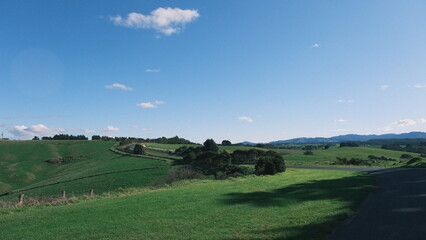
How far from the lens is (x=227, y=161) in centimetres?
5566

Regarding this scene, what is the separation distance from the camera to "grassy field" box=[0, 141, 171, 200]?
40.1 metres

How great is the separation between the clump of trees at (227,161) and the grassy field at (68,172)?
6.71 m

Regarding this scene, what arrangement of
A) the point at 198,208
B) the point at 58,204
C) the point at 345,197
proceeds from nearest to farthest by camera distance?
the point at 198,208
the point at 345,197
the point at 58,204

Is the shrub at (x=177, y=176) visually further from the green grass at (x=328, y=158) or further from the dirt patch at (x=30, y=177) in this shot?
the dirt patch at (x=30, y=177)

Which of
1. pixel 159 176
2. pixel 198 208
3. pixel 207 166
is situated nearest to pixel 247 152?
pixel 207 166

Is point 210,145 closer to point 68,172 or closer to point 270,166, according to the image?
point 68,172

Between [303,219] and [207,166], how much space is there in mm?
43084

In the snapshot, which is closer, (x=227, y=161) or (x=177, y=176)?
(x=177, y=176)

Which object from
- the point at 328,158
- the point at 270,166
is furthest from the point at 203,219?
the point at 328,158

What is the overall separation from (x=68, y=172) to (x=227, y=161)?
36.2m

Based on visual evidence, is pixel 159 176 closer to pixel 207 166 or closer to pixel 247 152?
pixel 207 166

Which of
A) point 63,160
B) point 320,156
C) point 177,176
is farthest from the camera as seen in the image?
point 320,156

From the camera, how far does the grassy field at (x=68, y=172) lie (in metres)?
40.1

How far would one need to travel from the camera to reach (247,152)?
70188 millimetres
